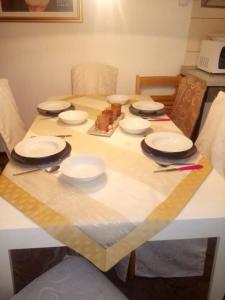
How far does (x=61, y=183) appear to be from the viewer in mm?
939

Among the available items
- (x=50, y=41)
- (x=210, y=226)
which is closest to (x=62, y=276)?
(x=210, y=226)

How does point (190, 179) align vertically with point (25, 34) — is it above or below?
below

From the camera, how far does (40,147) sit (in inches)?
46.6

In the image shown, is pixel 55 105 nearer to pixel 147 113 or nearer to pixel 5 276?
pixel 147 113

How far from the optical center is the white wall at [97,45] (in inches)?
96.9

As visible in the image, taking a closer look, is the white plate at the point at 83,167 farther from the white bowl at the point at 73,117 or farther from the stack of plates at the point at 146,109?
the stack of plates at the point at 146,109

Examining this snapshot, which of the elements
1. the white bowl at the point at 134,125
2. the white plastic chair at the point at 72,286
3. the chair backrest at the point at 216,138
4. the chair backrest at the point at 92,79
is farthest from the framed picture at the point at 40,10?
the white plastic chair at the point at 72,286

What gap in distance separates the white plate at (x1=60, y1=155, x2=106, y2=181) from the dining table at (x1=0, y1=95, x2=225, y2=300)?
0.10 ft

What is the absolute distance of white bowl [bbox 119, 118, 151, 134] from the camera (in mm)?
1356

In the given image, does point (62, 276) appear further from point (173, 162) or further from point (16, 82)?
point (16, 82)

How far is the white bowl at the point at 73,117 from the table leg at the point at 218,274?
0.93m

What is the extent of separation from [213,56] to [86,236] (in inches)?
85.7

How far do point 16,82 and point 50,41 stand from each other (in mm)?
525

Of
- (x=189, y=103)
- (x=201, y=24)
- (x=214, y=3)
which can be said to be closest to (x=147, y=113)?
(x=189, y=103)
